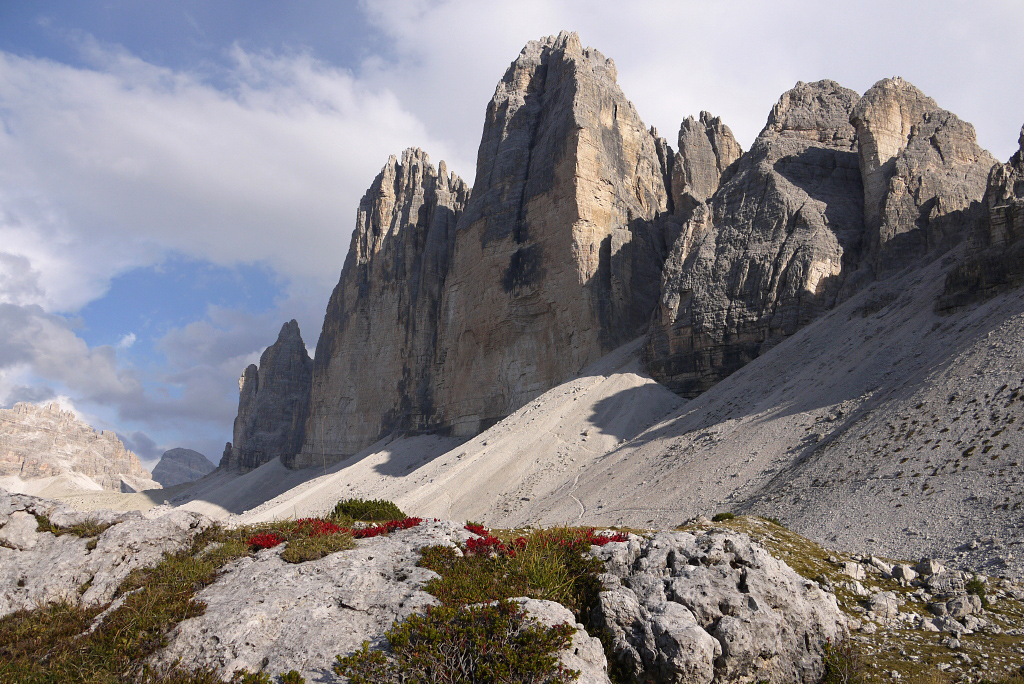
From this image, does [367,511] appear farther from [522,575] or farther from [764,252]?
[764,252]

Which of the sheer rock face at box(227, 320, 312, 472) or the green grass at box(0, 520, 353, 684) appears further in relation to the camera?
the sheer rock face at box(227, 320, 312, 472)

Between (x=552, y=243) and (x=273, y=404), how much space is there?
199 ft

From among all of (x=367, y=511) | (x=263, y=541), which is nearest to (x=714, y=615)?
(x=263, y=541)

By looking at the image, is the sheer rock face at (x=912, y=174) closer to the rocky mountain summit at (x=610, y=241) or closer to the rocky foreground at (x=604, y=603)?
the rocky mountain summit at (x=610, y=241)

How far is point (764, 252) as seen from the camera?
47.2m

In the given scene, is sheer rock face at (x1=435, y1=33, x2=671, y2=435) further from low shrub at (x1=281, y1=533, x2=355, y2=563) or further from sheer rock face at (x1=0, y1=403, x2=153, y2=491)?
sheer rock face at (x1=0, y1=403, x2=153, y2=491)

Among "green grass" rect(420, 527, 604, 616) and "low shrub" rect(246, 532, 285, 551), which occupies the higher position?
"low shrub" rect(246, 532, 285, 551)

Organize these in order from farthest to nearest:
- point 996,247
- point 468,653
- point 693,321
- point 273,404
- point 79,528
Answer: point 273,404, point 693,321, point 996,247, point 79,528, point 468,653

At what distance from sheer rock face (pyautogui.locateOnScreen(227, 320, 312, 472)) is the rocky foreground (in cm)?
8304

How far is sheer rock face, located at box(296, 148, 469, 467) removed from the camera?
76.8 meters

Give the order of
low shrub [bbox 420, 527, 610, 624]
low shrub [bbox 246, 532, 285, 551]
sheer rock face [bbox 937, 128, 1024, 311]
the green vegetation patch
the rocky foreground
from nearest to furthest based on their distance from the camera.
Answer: the rocky foreground < low shrub [bbox 420, 527, 610, 624] < low shrub [bbox 246, 532, 285, 551] < the green vegetation patch < sheer rock face [bbox 937, 128, 1024, 311]

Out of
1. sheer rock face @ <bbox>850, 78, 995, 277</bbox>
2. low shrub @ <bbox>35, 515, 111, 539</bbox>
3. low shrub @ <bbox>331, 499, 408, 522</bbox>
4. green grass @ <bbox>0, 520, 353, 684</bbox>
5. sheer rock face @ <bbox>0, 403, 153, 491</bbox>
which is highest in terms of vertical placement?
sheer rock face @ <bbox>850, 78, 995, 277</bbox>

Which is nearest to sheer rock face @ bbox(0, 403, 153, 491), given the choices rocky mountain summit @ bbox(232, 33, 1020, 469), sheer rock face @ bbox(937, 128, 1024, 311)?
rocky mountain summit @ bbox(232, 33, 1020, 469)

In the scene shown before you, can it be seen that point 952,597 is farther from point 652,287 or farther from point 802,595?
point 652,287
